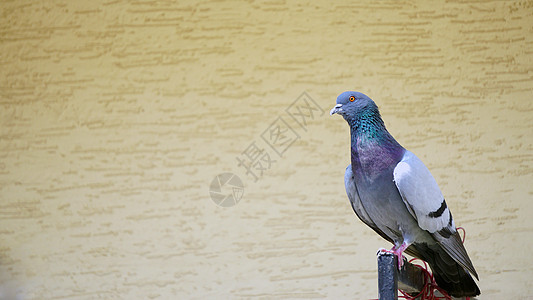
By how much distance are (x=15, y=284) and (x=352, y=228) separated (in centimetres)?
225

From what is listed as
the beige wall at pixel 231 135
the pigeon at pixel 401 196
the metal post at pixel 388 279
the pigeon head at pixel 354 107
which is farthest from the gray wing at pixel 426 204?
the beige wall at pixel 231 135

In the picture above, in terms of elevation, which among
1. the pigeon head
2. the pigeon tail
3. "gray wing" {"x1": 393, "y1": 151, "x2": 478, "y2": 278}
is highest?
the pigeon head

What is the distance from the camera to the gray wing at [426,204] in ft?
7.53

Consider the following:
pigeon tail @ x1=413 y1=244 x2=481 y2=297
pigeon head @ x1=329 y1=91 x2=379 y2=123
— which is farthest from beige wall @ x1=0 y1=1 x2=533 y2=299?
pigeon head @ x1=329 y1=91 x2=379 y2=123

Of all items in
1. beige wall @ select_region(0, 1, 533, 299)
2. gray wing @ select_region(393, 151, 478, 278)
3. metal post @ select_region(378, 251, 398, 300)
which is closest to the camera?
metal post @ select_region(378, 251, 398, 300)

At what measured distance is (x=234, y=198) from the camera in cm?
436

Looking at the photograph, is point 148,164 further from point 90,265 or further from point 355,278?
point 355,278

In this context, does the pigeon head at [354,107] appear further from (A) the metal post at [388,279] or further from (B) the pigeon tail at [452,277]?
(A) the metal post at [388,279]

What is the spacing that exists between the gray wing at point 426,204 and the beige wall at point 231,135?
6.17 feet

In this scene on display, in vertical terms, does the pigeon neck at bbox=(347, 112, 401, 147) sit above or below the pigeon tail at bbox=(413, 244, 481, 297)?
above

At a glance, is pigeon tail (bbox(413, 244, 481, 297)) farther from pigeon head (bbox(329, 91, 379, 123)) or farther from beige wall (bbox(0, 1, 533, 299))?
beige wall (bbox(0, 1, 533, 299))

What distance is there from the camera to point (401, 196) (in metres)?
2.33

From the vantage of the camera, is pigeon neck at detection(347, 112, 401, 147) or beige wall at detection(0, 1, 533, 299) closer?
pigeon neck at detection(347, 112, 401, 147)

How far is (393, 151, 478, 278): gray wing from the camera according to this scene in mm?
2295
